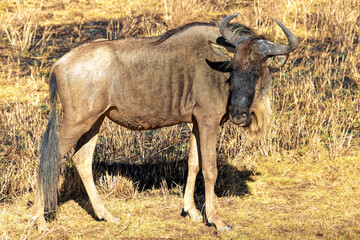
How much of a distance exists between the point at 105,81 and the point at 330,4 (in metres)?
7.35

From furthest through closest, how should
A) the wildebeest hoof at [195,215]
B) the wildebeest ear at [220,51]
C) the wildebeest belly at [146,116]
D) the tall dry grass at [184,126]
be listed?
the tall dry grass at [184,126]
the wildebeest hoof at [195,215]
the wildebeest belly at [146,116]
the wildebeest ear at [220,51]

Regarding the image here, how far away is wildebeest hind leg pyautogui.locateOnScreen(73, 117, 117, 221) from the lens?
545 centimetres

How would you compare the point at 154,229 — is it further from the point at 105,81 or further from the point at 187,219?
the point at 105,81

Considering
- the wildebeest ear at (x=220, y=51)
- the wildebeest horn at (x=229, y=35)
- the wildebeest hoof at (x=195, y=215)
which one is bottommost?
the wildebeest hoof at (x=195, y=215)

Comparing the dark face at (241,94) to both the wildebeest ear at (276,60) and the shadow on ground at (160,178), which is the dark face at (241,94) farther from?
the shadow on ground at (160,178)

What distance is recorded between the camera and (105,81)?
4996mm

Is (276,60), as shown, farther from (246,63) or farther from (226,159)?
(226,159)

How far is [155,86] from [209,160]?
900 mm

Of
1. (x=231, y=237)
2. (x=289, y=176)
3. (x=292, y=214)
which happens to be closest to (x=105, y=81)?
(x=231, y=237)

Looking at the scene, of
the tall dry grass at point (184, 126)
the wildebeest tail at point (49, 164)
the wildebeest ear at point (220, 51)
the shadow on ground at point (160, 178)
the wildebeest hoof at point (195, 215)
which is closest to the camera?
the wildebeest ear at point (220, 51)

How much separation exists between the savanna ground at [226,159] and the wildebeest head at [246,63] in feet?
4.24

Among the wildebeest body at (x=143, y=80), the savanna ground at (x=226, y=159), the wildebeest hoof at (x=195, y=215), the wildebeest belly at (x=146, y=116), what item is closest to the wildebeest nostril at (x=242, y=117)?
the wildebeest body at (x=143, y=80)

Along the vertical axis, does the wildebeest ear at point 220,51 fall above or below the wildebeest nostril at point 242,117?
above

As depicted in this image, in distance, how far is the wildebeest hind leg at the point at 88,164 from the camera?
5453 mm
